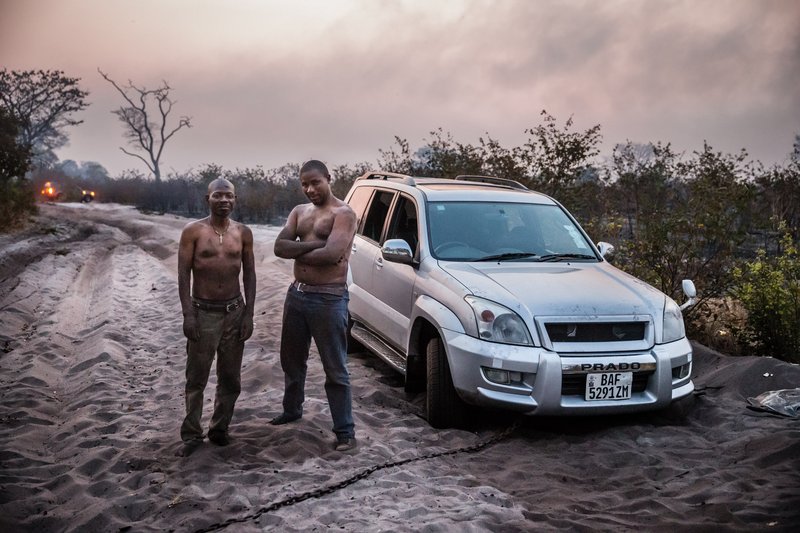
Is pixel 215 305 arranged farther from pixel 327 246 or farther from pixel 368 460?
pixel 368 460

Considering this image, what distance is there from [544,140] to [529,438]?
7625 mm

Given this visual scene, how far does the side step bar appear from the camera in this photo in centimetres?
649

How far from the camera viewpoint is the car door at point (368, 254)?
731 cm

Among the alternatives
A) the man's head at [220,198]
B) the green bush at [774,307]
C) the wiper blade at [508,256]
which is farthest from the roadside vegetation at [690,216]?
the man's head at [220,198]

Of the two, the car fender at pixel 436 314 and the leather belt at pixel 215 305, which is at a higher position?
the leather belt at pixel 215 305

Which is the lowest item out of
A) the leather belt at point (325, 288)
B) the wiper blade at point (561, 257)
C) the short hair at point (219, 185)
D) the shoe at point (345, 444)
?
the shoe at point (345, 444)

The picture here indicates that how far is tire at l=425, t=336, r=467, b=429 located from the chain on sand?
1.05 ft

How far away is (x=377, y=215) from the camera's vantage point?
772 centimetres

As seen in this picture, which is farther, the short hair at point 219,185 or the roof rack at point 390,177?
the roof rack at point 390,177

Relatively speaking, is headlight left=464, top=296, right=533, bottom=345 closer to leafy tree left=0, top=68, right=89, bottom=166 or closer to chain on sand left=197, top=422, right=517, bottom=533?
chain on sand left=197, top=422, right=517, bottom=533

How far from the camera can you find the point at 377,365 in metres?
8.00

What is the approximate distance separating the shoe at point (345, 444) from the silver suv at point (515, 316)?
2.45 feet

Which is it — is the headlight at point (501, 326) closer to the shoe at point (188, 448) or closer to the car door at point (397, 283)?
the car door at point (397, 283)

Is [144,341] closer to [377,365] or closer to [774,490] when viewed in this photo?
[377,365]
